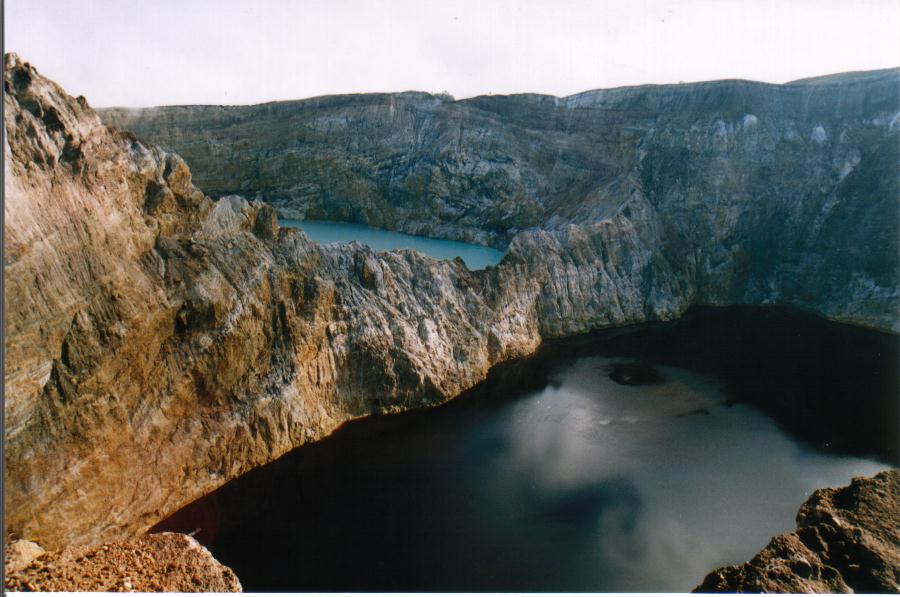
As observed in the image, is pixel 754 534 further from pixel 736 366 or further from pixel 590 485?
pixel 736 366

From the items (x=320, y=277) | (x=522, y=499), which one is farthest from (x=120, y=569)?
(x=320, y=277)

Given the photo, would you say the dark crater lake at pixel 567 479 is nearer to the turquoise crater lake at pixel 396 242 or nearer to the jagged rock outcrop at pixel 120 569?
the jagged rock outcrop at pixel 120 569

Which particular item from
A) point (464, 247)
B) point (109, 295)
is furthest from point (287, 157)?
point (109, 295)

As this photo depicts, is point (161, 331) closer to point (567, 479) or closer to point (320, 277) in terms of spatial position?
point (320, 277)

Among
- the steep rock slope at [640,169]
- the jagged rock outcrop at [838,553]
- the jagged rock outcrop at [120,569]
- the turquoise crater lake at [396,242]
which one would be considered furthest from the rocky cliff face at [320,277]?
the jagged rock outcrop at [838,553]

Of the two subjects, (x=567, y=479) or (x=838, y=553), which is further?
(x=567, y=479)

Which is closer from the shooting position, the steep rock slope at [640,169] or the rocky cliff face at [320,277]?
the rocky cliff face at [320,277]
